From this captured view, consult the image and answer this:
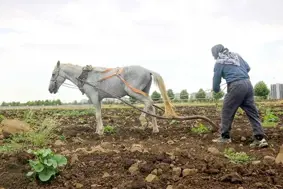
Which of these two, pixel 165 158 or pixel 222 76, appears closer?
pixel 165 158

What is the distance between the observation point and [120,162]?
5.90m

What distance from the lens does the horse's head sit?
Result: 38.8 ft

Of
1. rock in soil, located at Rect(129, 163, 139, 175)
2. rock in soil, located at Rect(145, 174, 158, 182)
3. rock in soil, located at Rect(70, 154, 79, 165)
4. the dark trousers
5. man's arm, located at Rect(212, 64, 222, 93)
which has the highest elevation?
man's arm, located at Rect(212, 64, 222, 93)

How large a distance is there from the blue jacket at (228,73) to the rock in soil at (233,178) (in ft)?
12.0

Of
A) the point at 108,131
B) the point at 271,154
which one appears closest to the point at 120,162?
the point at 271,154

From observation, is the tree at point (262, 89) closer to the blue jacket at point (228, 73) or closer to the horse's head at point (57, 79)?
the horse's head at point (57, 79)

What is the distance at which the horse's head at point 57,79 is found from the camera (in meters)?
11.8

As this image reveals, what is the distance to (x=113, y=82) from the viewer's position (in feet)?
37.2

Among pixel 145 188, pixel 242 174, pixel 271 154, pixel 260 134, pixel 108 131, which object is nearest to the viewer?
pixel 145 188

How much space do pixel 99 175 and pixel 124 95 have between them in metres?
5.97

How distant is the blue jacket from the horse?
7.84ft

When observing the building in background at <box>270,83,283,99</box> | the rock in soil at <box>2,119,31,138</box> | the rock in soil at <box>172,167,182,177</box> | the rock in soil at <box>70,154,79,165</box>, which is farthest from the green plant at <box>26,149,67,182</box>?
the building in background at <box>270,83,283,99</box>

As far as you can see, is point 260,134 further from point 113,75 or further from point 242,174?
point 113,75

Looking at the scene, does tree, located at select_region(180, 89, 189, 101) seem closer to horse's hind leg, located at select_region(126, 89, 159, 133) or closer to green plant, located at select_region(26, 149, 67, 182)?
horse's hind leg, located at select_region(126, 89, 159, 133)
